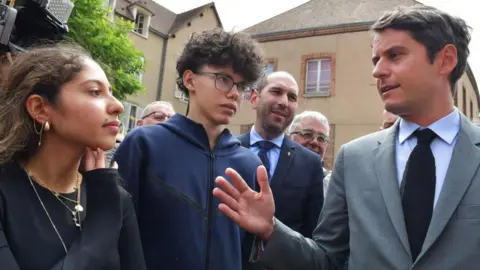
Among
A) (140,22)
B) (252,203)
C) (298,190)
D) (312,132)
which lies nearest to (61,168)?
(252,203)

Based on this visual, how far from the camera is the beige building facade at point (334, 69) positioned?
15.4m

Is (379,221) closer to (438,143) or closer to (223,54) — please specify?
(438,143)

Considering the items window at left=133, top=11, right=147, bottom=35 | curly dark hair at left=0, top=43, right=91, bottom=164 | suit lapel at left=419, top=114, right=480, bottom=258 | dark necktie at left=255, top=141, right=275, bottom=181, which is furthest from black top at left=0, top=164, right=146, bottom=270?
window at left=133, top=11, right=147, bottom=35

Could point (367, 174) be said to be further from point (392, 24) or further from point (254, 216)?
point (392, 24)

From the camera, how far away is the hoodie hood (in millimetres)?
2500

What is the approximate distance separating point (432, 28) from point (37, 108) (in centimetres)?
189

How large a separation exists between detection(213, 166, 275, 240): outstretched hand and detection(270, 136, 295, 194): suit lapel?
1312mm

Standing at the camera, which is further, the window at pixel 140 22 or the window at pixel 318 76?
the window at pixel 140 22

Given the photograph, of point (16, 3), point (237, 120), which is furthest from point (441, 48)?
point (237, 120)

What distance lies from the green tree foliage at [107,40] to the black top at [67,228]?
12157 mm

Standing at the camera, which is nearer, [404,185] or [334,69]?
[404,185]

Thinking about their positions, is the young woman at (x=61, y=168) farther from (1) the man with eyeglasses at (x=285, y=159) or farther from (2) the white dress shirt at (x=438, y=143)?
(1) the man with eyeglasses at (x=285, y=159)

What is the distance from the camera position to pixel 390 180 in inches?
74.9

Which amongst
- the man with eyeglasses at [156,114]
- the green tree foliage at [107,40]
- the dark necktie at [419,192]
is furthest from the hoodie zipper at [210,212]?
the green tree foliage at [107,40]
